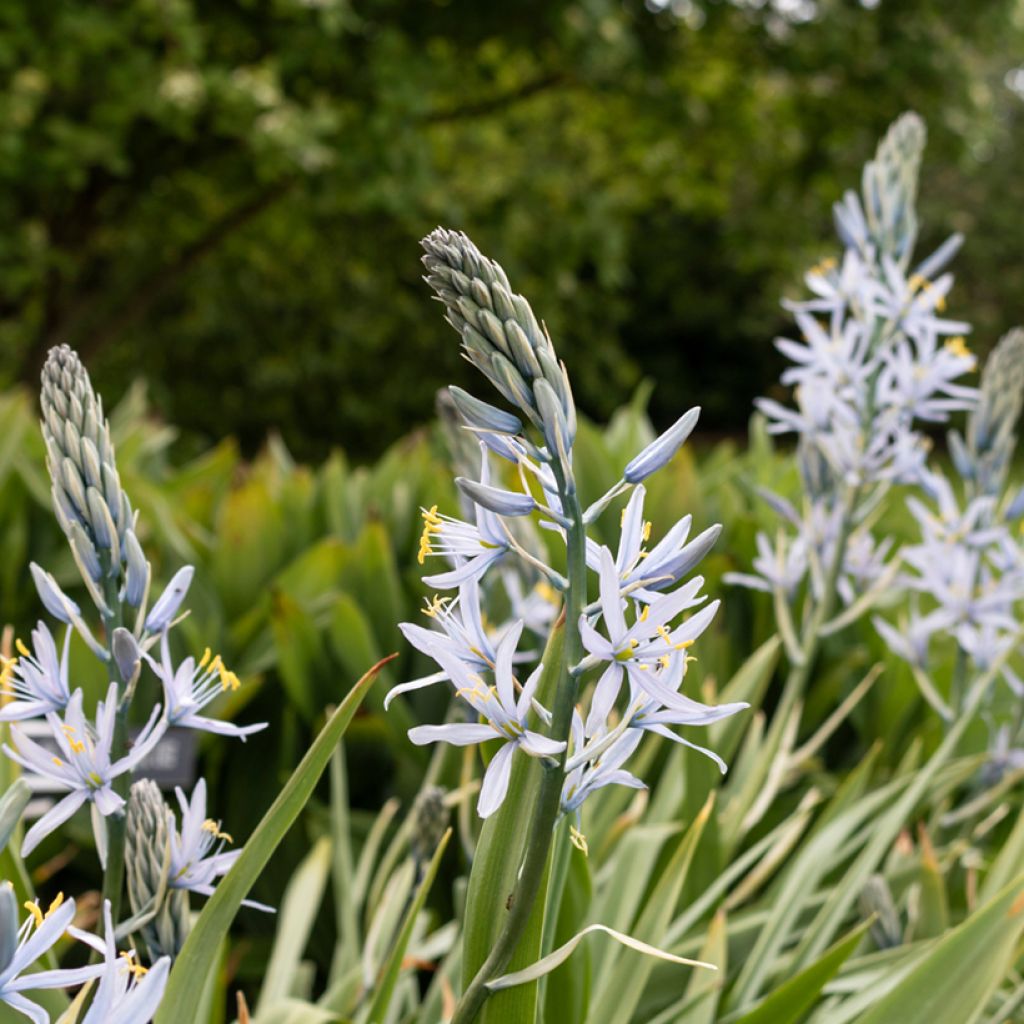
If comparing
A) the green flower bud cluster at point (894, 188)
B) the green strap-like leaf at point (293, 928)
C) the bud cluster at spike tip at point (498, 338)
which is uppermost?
the green flower bud cluster at point (894, 188)

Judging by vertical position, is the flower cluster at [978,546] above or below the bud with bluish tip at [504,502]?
above

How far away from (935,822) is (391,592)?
1.06 m

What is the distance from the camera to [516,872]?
852 mm

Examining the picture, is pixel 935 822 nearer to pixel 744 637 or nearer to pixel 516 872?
pixel 744 637

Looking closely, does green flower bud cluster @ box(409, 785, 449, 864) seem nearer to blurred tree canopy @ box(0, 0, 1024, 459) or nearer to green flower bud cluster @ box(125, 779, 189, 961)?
green flower bud cluster @ box(125, 779, 189, 961)

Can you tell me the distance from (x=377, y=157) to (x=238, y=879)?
664 cm

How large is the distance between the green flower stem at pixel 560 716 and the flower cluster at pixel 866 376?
1.07 meters

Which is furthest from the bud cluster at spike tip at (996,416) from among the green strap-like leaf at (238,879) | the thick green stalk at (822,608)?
the green strap-like leaf at (238,879)

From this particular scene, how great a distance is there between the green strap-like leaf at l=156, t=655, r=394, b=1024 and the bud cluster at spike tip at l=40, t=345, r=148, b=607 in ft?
0.58

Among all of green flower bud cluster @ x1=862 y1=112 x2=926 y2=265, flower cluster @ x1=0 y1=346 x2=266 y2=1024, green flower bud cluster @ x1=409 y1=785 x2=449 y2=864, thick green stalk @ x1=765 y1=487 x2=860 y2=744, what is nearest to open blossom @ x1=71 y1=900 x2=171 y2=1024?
flower cluster @ x1=0 y1=346 x2=266 y2=1024

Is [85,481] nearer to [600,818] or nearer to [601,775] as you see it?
[601,775]

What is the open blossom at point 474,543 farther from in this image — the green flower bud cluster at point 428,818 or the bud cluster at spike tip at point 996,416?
the bud cluster at spike tip at point 996,416

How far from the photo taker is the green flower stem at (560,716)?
0.73m

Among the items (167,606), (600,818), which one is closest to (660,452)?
(167,606)
